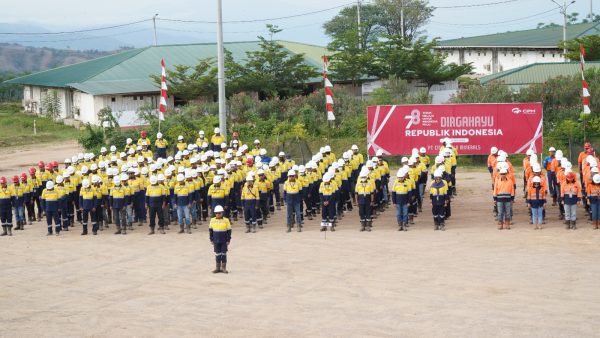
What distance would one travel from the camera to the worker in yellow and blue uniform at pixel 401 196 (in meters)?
23.3

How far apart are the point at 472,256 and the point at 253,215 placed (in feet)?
20.2

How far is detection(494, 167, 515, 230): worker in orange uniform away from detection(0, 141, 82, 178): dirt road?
66.0 feet

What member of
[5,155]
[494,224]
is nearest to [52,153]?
[5,155]

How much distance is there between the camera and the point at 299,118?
1490 inches

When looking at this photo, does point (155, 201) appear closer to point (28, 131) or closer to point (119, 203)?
point (119, 203)

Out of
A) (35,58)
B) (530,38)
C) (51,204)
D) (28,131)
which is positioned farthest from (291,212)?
(35,58)

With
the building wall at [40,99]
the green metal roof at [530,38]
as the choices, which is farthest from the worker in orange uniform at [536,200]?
the green metal roof at [530,38]

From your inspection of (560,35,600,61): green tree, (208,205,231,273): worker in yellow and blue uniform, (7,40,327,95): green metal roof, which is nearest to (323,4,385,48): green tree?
(7,40,327,95): green metal roof

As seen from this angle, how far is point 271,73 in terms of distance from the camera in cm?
4712

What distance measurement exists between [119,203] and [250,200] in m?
3.45

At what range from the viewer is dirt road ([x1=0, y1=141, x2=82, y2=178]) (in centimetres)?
3766

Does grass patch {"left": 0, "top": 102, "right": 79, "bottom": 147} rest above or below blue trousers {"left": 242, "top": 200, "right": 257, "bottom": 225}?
above

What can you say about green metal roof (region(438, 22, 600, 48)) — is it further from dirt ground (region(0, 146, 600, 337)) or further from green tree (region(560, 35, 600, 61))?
dirt ground (region(0, 146, 600, 337))

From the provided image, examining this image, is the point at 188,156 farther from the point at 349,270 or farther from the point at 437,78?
the point at 437,78
